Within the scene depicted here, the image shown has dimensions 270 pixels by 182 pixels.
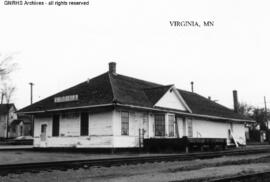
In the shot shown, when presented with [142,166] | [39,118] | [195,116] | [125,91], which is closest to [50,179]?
[142,166]

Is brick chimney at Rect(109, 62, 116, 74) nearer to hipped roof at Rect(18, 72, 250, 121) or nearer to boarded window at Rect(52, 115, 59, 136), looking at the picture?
hipped roof at Rect(18, 72, 250, 121)

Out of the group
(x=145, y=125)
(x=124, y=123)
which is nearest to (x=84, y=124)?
(x=124, y=123)

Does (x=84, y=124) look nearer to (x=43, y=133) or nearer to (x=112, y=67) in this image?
(x=43, y=133)

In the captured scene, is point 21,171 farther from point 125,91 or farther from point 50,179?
point 125,91

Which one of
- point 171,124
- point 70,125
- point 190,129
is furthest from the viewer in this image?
point 190,129

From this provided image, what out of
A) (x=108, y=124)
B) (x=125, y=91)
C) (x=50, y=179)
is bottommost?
(x=50, y=179)

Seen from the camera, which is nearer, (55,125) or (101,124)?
(101,124)

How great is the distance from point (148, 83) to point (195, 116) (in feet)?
18.2

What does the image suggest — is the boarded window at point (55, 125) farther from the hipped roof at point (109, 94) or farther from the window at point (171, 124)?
the window at point (171, 124)

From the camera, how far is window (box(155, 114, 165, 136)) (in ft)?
84.6

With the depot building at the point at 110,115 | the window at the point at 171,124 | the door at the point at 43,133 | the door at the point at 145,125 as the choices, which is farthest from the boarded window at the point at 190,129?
the door at the point at 43,133

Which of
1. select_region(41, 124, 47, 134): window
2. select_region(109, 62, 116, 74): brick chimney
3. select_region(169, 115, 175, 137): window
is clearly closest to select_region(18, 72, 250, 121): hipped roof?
select_region(109, 62, 116, 74): brick chimney

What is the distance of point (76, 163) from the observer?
1248 cm

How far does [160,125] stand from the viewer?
1025 inches
